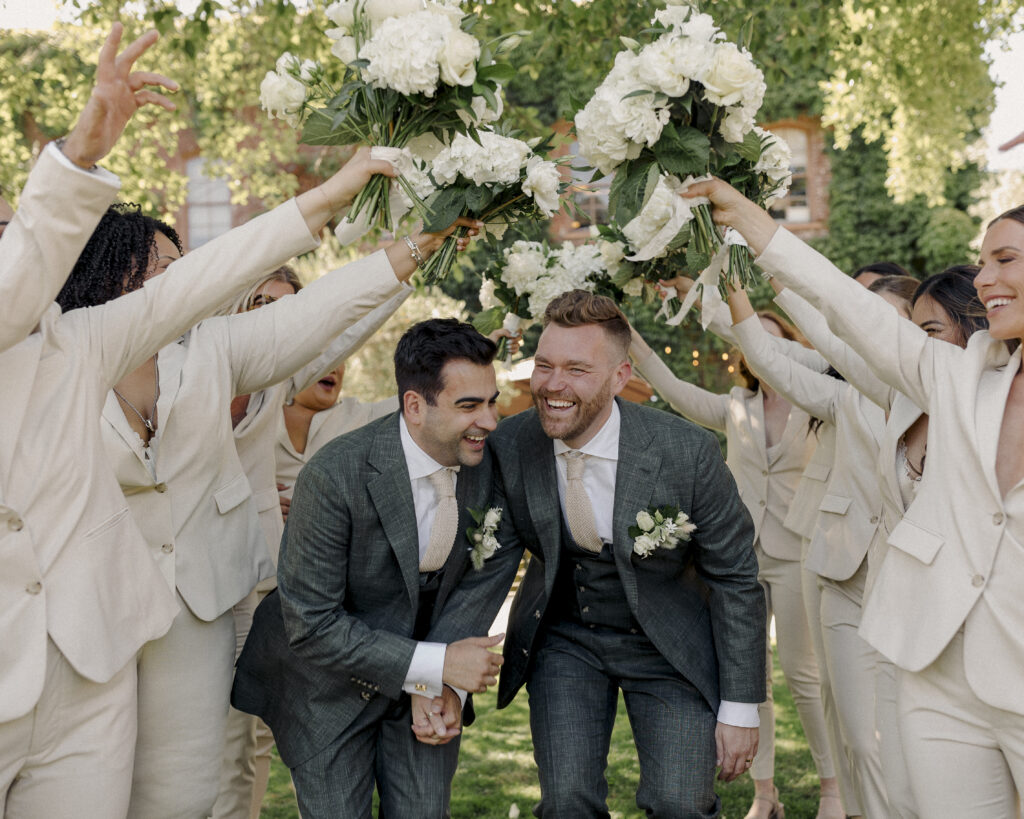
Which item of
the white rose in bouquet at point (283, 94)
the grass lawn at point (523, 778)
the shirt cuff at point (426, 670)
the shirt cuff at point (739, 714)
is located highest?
the white rose in bouquet at point (283, 94)

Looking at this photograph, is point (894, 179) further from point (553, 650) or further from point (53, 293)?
point (53, 293)

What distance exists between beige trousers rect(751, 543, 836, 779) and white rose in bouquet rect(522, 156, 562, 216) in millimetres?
2672

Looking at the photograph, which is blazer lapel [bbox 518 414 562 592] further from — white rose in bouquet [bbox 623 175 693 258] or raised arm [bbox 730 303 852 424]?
raised arm [bbox 730 303 852 424]

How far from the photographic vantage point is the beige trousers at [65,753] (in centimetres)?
296

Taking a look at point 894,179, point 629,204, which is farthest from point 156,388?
point 894,179

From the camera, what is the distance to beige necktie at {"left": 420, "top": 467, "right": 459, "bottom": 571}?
4.03 m

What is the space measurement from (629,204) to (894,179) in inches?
462

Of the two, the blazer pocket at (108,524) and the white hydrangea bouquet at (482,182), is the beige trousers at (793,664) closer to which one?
the white hydrangea bouquet at (482,182)

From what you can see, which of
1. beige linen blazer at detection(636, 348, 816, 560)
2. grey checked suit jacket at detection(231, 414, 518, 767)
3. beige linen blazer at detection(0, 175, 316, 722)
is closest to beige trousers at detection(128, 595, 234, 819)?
grey checked suit jacket at detection(231, 414, 518, 767)

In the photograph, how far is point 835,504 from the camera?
4859 mm

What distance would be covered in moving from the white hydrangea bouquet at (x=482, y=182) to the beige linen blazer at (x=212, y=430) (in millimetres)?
287

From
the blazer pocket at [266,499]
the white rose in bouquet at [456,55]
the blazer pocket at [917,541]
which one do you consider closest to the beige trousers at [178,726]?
the blazer pocket at [266,499]

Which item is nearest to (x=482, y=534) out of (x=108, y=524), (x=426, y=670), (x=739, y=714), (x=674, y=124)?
(x=426, y=670)

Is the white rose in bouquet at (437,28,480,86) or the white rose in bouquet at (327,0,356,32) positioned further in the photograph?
the white rose in bouquet at (327,0,356,32)
